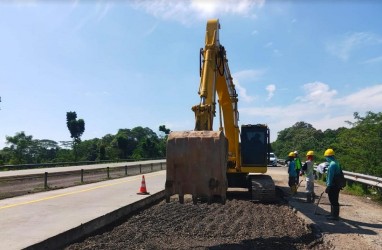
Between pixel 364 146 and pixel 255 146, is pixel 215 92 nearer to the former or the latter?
pixel 255 146

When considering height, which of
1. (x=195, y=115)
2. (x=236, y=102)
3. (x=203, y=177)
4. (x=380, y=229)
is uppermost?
(x=236, y=102)

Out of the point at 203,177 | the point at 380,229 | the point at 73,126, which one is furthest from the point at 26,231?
the point at 73,126

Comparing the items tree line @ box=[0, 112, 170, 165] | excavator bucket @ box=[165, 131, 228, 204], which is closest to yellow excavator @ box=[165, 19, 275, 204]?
excavator bucket @ box=[165, 131, 228, 204]

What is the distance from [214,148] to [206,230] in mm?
2650

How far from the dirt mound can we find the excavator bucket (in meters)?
1.12

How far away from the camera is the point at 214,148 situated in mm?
7617

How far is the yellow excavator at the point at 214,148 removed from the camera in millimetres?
7641

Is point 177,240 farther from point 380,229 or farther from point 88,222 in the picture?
point 380,229

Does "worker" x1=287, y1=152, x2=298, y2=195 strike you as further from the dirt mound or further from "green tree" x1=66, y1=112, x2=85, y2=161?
"green tree" x1=66, y1=112, x2=85, y2=161

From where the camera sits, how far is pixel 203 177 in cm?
765

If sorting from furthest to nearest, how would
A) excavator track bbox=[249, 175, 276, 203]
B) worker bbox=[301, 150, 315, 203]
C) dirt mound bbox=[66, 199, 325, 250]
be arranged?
excavator track bbox=[249, 175, 276, 203] < worker bbox=[301, 150, 315, 203] < dirt mound bbox=[66, 199, 325, 250]

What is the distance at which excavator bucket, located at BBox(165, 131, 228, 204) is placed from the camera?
24.9ft

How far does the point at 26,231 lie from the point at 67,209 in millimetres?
3135

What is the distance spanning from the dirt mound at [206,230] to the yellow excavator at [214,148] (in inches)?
42.2
